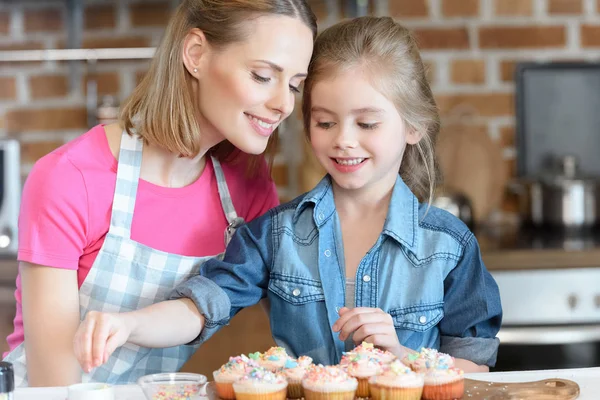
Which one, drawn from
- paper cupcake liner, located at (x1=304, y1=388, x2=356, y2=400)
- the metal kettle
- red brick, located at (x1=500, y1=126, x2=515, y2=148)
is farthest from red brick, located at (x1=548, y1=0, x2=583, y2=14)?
paper cupcake liner, located at (x1=304, y1=388, x2=356, y2=400)

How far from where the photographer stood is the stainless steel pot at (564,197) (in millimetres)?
2658

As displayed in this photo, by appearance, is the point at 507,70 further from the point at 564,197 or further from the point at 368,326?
the point at 368,326

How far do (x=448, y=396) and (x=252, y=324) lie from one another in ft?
4.20

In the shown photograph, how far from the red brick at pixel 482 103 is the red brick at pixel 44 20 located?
4.16ft

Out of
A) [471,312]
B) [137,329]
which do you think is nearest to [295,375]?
[137,329]

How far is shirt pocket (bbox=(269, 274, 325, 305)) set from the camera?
1.50 metres

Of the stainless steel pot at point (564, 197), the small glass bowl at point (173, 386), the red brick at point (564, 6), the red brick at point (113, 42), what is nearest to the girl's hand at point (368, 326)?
the small glass bowl at point (173, 386)

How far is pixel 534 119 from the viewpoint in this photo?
2865 millimetres

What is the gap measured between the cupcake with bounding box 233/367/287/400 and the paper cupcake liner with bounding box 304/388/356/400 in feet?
0.12

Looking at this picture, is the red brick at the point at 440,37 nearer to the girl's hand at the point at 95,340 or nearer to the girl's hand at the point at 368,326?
the girl's hand at the point at 368,326

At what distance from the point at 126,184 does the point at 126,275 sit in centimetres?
17

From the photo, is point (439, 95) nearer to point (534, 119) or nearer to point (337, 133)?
point (534, 119)

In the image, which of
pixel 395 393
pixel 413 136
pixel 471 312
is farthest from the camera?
pixel 413 136

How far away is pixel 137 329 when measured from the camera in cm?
134
